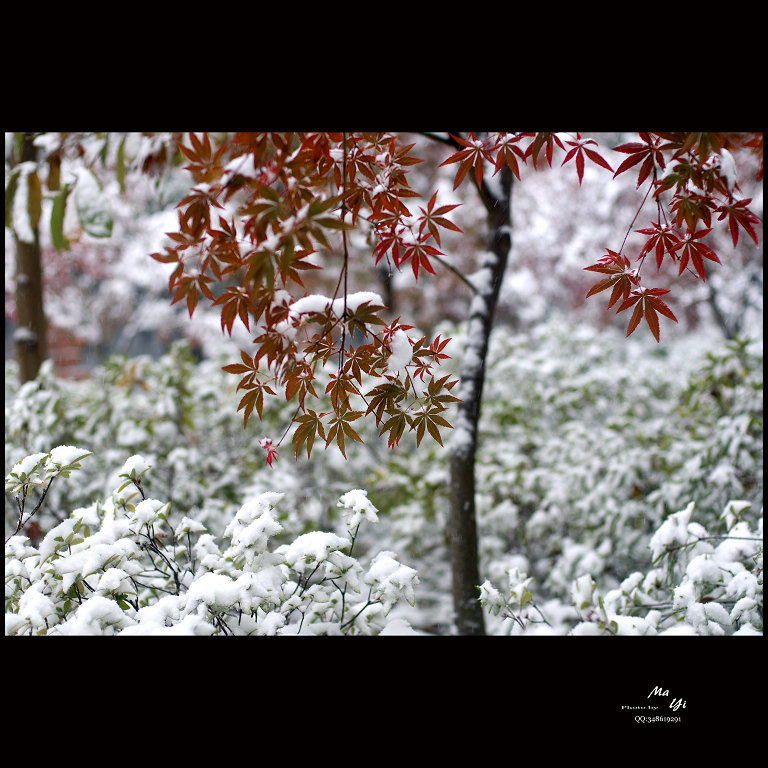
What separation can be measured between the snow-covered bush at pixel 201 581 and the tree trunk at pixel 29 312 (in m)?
1.59

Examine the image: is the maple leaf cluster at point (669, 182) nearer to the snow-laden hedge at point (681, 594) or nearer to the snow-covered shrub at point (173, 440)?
the snow-laden hedge at point (681, 594)

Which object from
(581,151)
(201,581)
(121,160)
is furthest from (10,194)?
(581,151)

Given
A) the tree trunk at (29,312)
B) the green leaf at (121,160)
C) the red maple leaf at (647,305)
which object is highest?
the green leaf at (121,160)

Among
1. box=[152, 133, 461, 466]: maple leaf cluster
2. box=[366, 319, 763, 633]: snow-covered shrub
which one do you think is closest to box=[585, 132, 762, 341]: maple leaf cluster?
box=[152, 133, 461, 466]: maple leaf cluster

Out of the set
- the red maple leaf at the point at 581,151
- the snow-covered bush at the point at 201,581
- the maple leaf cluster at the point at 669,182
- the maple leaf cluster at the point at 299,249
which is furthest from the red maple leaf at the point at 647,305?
the snow-covered bush at the point at 201,581

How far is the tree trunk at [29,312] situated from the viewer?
242cm

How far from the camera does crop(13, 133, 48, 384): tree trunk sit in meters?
2.42

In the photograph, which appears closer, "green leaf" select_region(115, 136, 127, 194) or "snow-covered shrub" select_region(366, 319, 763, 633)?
"green leaf" select_region(115, 136, 127, 194)

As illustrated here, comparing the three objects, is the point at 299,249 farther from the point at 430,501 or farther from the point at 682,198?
the point at 430,501

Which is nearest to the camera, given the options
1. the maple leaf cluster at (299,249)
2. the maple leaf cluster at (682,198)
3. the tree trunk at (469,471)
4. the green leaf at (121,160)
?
the maple leaf cluster at (299,249)

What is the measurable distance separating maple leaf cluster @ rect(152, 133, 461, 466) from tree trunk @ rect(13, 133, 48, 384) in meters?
1.87

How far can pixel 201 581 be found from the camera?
100cm

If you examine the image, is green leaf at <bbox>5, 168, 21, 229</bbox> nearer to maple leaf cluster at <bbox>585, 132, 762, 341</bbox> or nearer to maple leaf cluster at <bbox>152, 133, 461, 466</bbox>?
maple leaf cluster at <bbox>152, 133, 461, 466</bbox>
